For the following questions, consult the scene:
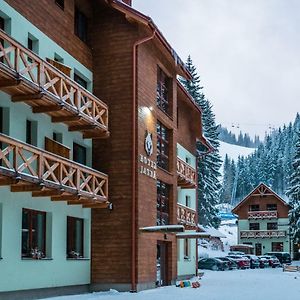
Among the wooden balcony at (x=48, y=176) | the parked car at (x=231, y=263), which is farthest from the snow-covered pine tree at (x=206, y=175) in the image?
the wooden balcony at (x=48, y=176)

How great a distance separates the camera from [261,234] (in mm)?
76562

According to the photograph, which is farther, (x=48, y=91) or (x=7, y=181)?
(x=48, y=91)

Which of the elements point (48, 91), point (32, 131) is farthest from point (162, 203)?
point (48, 91)

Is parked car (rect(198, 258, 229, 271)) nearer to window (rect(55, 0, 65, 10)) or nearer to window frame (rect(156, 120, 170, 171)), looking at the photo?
window frame (rect(156, 120, 170, 171))

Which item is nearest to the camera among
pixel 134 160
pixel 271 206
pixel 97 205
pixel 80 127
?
pixel 80 127

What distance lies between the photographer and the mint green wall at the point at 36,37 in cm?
1880

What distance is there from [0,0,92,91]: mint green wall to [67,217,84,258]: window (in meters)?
5.61

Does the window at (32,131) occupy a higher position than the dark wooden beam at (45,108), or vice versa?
the dark wooden beam at (45,108)

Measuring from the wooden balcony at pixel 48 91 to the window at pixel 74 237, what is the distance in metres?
3.24

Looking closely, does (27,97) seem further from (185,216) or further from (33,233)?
(185,216)

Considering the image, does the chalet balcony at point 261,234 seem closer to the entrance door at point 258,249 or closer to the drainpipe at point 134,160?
the entrance door at point 258,249

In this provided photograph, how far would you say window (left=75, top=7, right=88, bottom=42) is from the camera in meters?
23.9

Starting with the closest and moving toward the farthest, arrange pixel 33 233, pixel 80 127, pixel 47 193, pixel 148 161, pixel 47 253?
pixel 47 193 → pixel 33 233 → pixel 47 253 → pixel 80 127 → pixel 148 161

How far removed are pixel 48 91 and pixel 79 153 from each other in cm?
565
